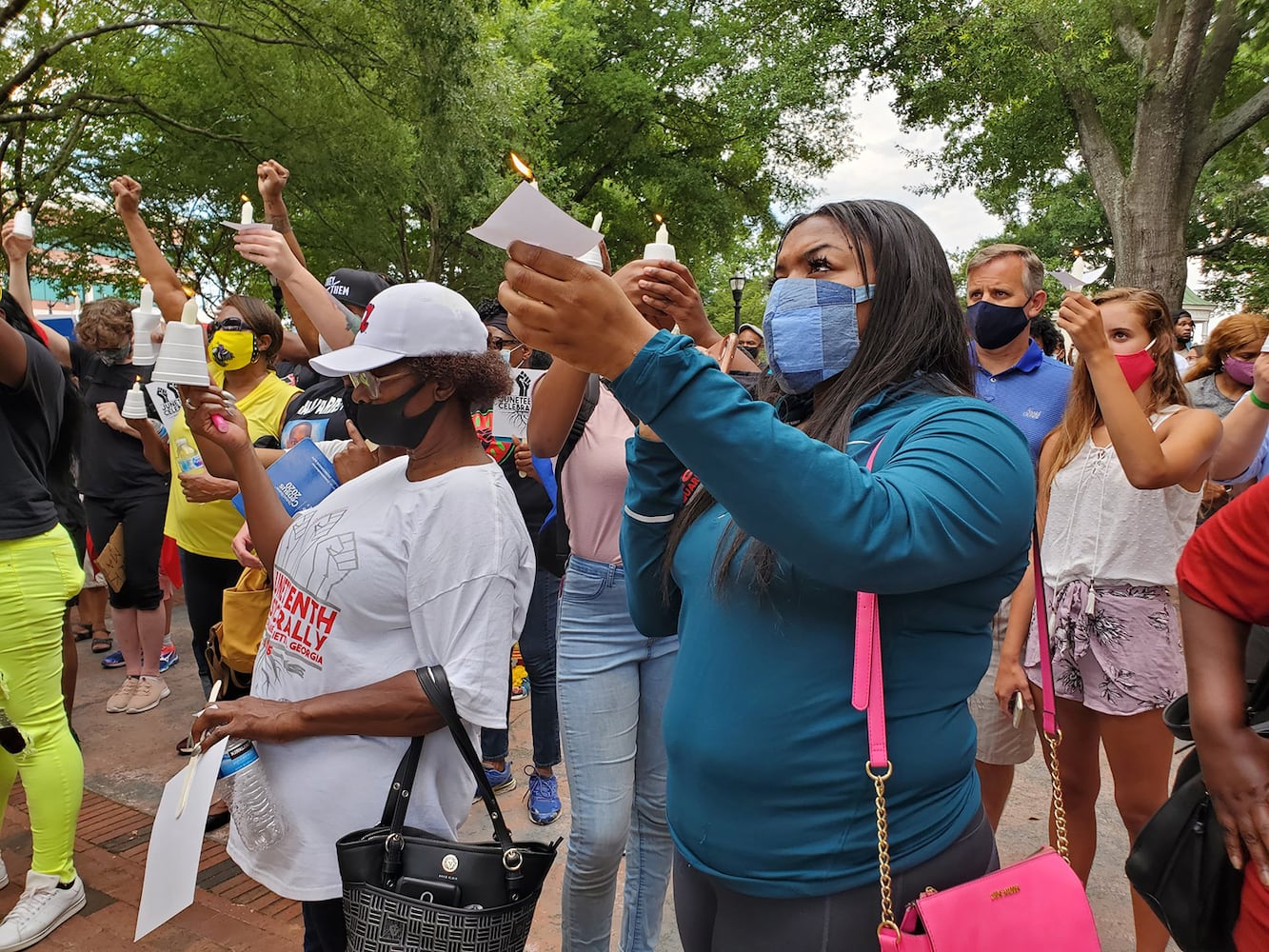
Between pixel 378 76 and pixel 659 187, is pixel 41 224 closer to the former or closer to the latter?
pixel 378 76

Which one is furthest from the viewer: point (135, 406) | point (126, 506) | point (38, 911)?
point (126, 506)

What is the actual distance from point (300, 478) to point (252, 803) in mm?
1130

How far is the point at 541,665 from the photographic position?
4.34 metres

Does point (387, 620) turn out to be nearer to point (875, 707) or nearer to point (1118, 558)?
point (875, 707)

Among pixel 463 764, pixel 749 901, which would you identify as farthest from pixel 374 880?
pixel 749 901

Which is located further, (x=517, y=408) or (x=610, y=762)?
(x=517, y=408)

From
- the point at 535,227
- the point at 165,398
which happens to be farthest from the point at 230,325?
the point at 535,227

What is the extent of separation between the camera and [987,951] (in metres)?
1.33

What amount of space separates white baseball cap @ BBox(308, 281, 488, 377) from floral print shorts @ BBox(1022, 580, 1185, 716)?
2.11 meters

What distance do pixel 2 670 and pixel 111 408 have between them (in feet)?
9.34

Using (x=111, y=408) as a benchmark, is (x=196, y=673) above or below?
below

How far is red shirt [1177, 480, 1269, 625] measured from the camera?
1517 mm

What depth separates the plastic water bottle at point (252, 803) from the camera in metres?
2.08

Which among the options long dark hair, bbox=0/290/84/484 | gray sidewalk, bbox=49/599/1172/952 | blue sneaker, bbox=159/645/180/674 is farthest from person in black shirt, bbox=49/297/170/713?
long dark hair, bbox=0/290/84/484
